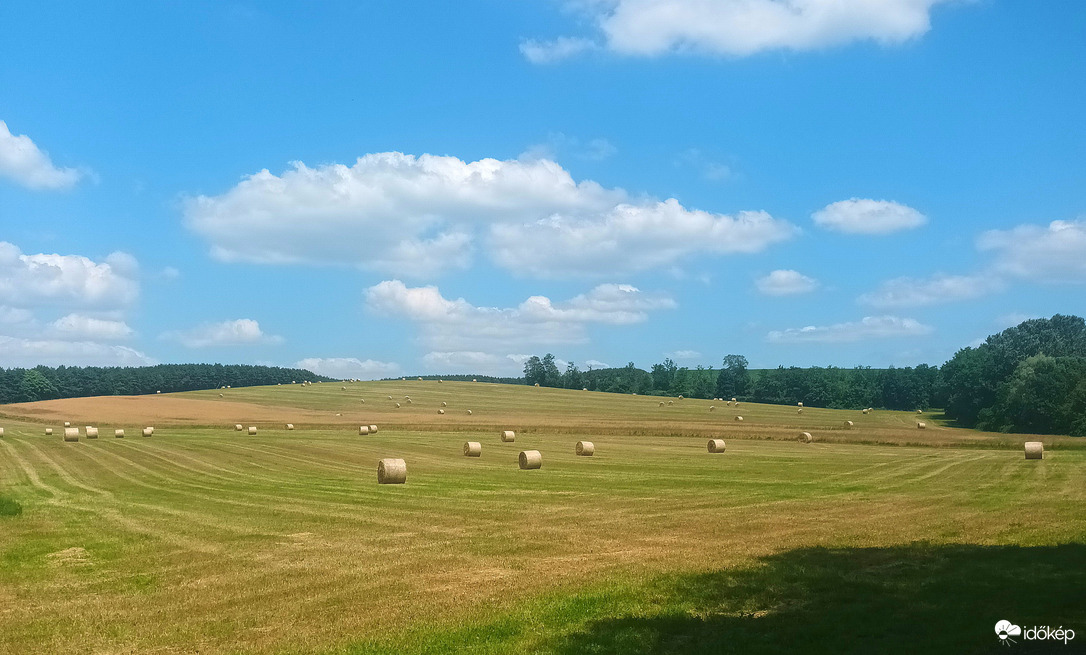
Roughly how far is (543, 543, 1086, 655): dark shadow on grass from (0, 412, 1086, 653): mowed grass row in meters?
0.08

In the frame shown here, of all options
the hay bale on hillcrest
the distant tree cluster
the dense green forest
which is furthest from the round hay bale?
the dense green forest

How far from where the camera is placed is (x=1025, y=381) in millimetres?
102125

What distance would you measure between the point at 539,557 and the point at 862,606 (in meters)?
6.65

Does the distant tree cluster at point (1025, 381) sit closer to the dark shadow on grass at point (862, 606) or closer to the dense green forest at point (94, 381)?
the dark shadow on grass at point (862, 606)

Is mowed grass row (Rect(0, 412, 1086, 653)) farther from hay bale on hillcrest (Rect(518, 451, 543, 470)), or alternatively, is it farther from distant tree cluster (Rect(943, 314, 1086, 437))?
distant tree cluster (Rect(943, 314, 1086, 437))

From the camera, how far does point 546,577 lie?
14648mm

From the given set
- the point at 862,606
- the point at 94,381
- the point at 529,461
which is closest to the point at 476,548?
the point at 862,606

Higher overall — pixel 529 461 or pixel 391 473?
pixel 391 473

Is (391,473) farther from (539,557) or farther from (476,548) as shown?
(539,557)

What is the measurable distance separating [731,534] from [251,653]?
39.1 feet

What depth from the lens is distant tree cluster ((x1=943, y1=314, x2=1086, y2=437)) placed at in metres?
96.0

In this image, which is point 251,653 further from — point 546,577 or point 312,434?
point 312,434

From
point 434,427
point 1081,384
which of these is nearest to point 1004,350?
point 1081,384

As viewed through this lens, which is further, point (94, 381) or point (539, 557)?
point (94, 381)
